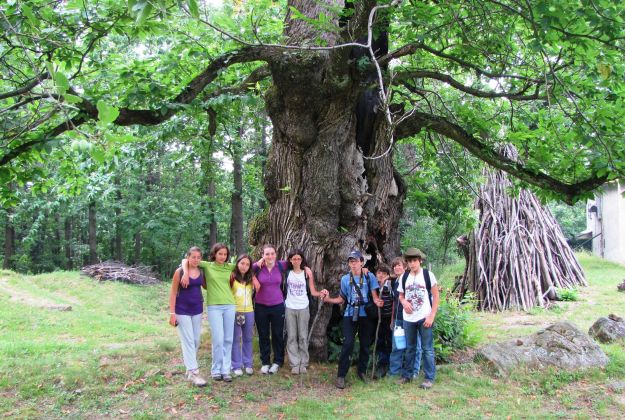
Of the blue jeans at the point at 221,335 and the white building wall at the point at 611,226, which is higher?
the white building wall at the point at 611,226

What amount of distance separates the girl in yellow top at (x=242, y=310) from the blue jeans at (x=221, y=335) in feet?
0.50

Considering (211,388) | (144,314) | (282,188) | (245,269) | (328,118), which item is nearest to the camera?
(211,388)

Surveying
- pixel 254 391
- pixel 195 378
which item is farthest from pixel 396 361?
pixel 195 378

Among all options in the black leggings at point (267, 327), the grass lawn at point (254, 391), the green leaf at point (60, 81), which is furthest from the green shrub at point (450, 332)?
the green leaf at point (60, 81)

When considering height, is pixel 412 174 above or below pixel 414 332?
above

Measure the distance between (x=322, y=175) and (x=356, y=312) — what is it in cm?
193

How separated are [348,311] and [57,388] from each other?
3.58 metres

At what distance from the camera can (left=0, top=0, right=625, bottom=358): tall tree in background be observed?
5164 mm

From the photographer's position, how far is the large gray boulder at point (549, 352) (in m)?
6.28

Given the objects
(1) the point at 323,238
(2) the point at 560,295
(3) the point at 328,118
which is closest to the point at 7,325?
(1) the point at 323,238

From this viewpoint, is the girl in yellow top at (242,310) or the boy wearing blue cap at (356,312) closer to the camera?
the boy wearing blue cap at (356,312)

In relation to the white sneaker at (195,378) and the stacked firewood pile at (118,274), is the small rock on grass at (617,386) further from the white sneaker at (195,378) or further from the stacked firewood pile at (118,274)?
the stacked firewood pile at (118,274)

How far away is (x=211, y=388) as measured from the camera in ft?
18.3

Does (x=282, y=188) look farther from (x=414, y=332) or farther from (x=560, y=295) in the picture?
(x=560, y=295)
